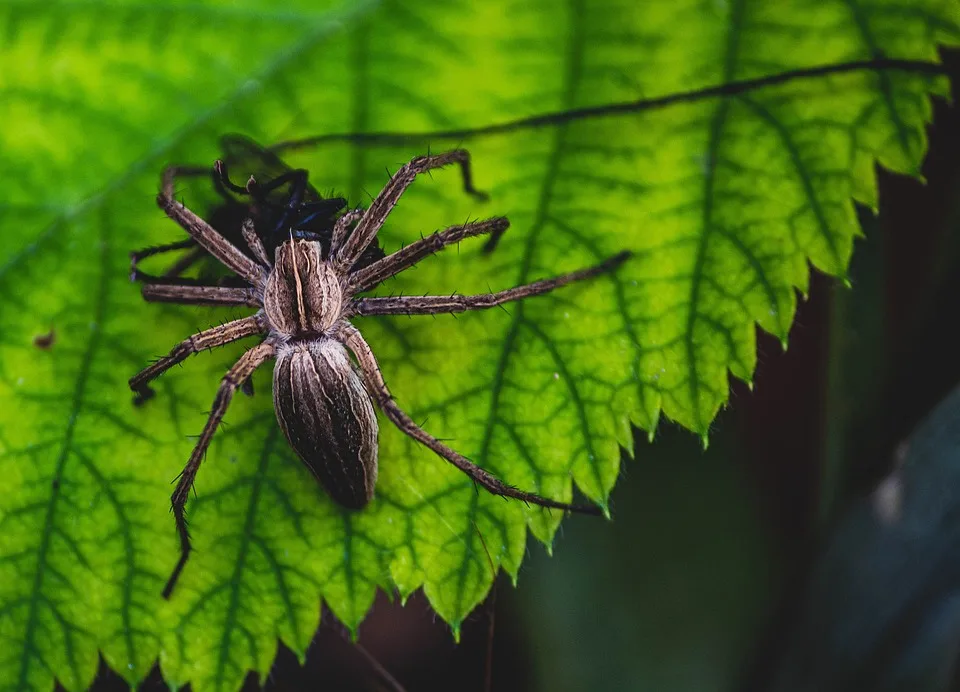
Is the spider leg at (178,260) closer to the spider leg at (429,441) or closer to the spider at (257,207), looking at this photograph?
the spider at (257,207)

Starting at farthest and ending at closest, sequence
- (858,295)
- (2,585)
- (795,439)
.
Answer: (795,439), (858,295), (2,585)

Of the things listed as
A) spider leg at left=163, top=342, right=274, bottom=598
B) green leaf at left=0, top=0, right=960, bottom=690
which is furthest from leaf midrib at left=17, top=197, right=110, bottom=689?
spider leg at left=163, top=342, right=274, bottom=598

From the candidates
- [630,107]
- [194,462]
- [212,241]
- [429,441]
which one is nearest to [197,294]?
[212,241]

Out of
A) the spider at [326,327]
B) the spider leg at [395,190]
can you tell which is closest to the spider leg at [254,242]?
the spider at [326,327]

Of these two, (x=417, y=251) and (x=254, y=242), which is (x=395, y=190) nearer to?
(x=417, y=251)

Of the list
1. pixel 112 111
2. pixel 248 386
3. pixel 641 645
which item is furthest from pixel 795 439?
pixel 112 111

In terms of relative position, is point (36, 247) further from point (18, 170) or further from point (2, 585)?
point (2, 585)
